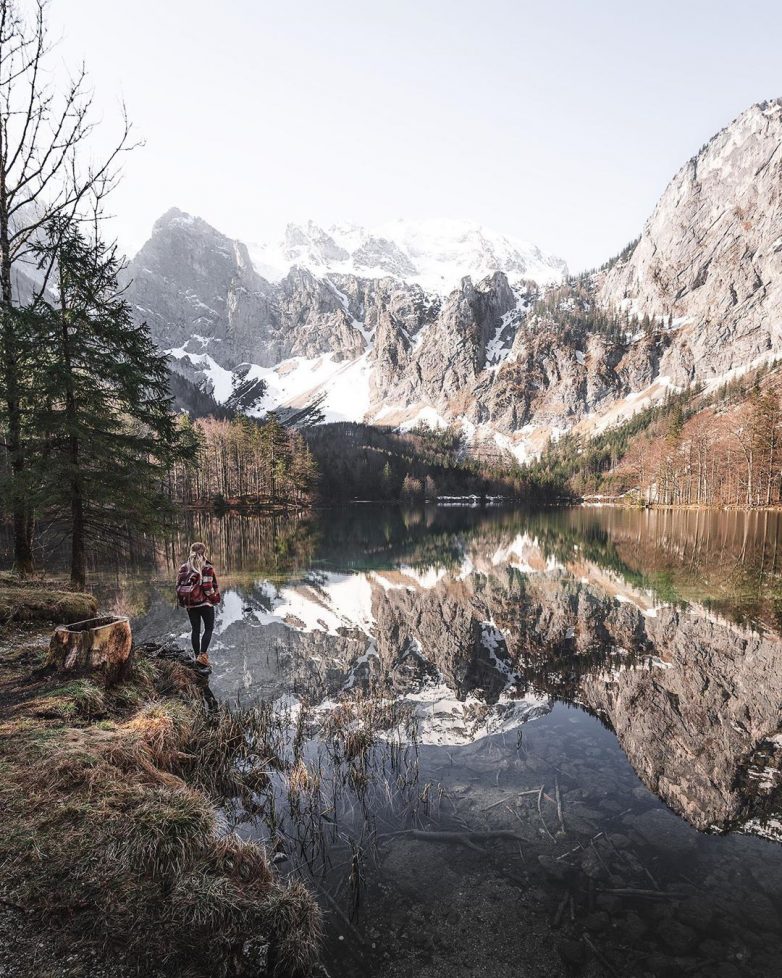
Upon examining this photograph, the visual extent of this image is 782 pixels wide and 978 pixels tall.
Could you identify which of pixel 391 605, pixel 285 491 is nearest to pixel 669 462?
pixel 285 491

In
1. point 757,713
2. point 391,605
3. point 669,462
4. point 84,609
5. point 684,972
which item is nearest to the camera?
point 684,972

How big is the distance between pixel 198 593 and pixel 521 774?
8.64 metres

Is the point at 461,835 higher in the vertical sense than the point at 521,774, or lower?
higher

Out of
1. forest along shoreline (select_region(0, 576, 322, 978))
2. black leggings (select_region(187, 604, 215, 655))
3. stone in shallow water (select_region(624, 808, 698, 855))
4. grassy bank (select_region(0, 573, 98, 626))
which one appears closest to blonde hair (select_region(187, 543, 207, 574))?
black leggings (select_region(187, 604, 215, 655))

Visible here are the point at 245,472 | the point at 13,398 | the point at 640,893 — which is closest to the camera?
the point at 640,893

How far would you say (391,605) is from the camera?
20.4 meters

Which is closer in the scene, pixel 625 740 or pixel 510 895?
pixel 510 895

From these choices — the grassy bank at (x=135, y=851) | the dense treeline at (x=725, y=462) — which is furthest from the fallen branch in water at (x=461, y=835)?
the dense treeline at (x=725, y=462)

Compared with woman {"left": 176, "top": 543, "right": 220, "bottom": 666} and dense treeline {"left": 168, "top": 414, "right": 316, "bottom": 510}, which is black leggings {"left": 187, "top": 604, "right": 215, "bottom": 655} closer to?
woman {"left": 176, "top": 543, "right": 220, "bottom": 666}

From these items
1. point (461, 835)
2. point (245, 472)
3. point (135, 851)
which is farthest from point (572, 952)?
point (245, 472)

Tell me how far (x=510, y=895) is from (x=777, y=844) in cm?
379

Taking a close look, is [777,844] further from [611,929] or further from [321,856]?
[321,856]

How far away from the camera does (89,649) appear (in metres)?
9.03

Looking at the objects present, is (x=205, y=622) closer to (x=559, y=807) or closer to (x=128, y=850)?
(x=128, y=850)
